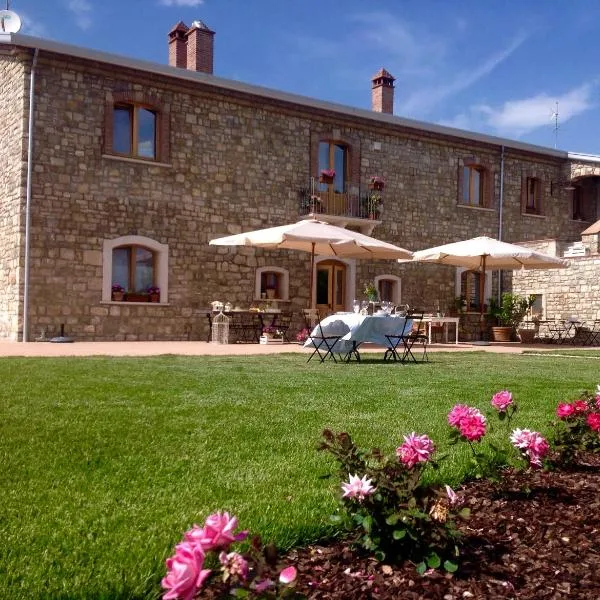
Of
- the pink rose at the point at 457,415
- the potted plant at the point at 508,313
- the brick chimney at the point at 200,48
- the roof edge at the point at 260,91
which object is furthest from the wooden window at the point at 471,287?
the pink rose at the point at 457,415

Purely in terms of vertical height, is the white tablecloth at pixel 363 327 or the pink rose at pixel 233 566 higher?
the white tablecloth at pixel 363 327

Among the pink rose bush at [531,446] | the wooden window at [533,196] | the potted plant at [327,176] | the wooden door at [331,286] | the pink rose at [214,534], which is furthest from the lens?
the wooden window at [533,196]

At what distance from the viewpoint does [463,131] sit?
782 inches

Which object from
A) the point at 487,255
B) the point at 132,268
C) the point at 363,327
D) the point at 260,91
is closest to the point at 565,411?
the point at 363,327

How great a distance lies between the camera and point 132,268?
15.1 metres

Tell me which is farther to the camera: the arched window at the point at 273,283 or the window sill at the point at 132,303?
the arched window at the point at 273,283

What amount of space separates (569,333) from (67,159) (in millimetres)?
13449

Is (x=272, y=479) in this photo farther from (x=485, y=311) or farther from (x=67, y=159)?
(x=485, y=311)

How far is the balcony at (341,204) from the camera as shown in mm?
17312

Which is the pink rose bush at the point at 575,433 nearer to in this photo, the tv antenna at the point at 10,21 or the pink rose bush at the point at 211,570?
the pink rose bush at the point at 211,570

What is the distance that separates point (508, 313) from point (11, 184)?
41.0 ft

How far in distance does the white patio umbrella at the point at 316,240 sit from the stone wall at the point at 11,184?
3.90 metres

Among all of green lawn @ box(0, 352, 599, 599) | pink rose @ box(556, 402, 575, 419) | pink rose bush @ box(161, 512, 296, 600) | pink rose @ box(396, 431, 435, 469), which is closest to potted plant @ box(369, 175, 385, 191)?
green lawn @ box(0, 352, 599, 599)

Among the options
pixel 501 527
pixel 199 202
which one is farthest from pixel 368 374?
pixel 199 202
